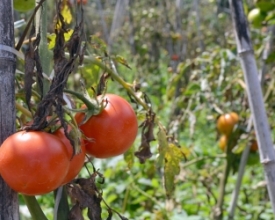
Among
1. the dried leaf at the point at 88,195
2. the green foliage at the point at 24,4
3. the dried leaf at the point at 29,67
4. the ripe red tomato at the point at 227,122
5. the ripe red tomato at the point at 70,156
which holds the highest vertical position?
the green foliage at the point at 24,4

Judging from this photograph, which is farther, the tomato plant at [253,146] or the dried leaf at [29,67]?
the tomato plant at [253,146]

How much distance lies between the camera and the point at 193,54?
486 cm

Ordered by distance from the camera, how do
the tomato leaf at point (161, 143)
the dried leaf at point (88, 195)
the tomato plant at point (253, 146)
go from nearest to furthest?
the dried leaf at point (88, 195), the tomato leaf at point (161, 143), the tomato plant at point (253, 146)

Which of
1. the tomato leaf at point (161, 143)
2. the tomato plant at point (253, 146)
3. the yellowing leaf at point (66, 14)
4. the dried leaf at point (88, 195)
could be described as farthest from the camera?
the tomato plant at point (253, 146)

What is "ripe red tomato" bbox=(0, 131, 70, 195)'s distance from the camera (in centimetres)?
52

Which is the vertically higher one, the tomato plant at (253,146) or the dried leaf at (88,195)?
the dried leaf at (88,195)

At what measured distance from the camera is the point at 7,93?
1.85 ft

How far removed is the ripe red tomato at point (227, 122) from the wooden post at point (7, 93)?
1.11 metres

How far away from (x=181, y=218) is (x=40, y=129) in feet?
3.35

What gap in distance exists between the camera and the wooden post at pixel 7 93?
0.55 meters

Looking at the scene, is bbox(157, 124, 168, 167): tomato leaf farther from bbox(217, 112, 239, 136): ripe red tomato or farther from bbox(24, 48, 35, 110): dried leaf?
bbox(217, 112, 239, 136): ripe red tomato

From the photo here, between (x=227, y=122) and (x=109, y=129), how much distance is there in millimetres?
1063

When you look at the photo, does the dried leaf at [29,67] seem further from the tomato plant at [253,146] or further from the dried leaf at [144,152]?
the tomato plant at [253,146]

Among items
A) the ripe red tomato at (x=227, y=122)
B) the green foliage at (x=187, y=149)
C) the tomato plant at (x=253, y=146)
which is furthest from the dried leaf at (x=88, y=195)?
the ripe red tomato at (x=227, y=122)
